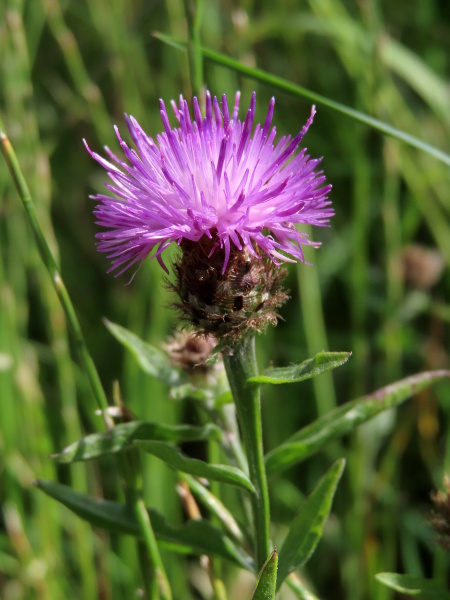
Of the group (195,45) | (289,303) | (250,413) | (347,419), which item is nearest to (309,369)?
(250,413)

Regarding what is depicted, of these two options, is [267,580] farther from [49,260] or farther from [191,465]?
[49,260]

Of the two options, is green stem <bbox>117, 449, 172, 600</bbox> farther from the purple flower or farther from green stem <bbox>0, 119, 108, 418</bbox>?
the purple flower

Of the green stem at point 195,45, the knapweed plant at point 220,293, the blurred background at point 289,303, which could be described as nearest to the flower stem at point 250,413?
the knapweed plant at point 220,293

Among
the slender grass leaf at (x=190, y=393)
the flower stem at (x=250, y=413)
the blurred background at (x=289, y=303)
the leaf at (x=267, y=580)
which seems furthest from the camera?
the blurred background at (x=289, y=303)

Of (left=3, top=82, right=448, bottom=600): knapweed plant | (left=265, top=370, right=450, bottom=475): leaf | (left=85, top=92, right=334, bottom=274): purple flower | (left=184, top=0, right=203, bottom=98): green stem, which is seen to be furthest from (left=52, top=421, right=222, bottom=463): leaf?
(left=184, top=0, right=203, bottom=98): green stem

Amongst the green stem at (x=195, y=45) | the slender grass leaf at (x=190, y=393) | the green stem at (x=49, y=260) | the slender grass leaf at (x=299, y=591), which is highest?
the green stem at (x=195, y=45)

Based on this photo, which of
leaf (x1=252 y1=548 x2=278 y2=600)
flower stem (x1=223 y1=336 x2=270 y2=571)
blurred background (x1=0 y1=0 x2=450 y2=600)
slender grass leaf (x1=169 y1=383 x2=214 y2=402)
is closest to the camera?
leaf (x1=252 y1=548 x2=278 y2=600)

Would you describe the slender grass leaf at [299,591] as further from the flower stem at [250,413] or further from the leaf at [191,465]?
the leaf at [191,465]
